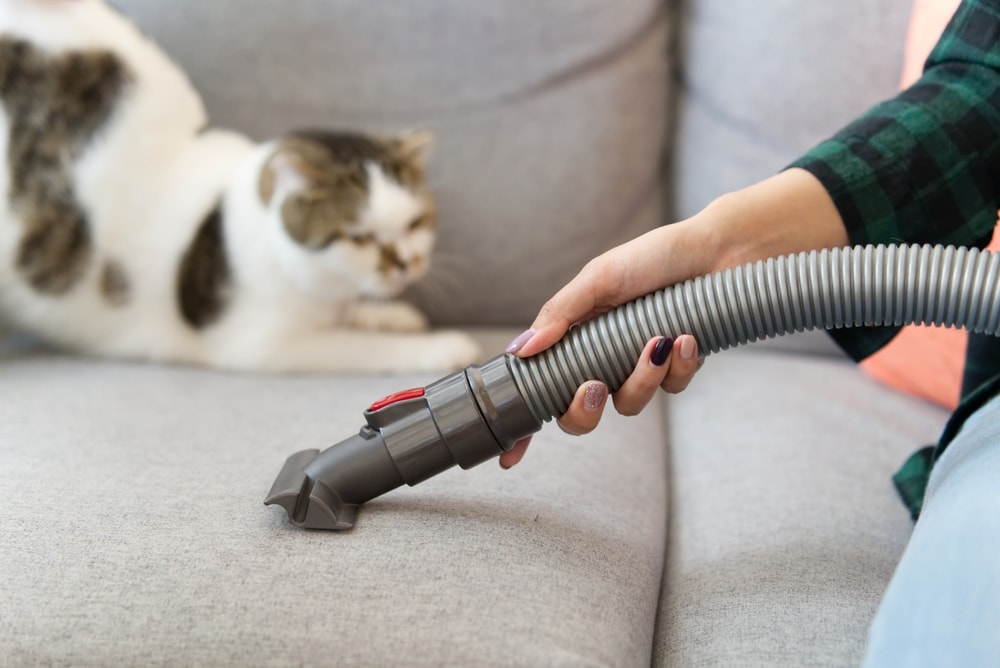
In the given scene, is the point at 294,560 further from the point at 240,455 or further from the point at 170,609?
the point at 240,455

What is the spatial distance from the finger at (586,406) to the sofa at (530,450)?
0.12 meters

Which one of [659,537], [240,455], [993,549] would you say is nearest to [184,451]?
[240,455]

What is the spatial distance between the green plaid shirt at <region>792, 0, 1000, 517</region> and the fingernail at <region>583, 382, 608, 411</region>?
12.3 inches

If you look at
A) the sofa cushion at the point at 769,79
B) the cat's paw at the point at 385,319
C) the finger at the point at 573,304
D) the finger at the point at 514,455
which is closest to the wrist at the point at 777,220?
the finger at the point at 573,304

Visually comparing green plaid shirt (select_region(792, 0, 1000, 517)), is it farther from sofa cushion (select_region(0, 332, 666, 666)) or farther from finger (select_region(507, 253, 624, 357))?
sofa cushion (select_region(0, 332, 666, 666))

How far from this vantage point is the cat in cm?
115

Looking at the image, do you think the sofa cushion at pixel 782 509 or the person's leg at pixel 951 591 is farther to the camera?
the sofa cushion at pixel 782 509

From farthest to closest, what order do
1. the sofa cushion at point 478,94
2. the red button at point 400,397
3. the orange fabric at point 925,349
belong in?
the sofa cushion at point 478,94 → the orange fabric at point 925,349 → the red button at point 400,397

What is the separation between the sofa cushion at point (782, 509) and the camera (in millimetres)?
722

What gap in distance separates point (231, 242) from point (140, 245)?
0.13 metres

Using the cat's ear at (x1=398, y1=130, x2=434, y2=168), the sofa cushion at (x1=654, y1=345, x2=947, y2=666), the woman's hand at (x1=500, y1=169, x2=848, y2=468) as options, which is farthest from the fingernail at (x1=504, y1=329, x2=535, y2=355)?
the cat's ear at (x1=398, y1=130, x2=434, y2=168)

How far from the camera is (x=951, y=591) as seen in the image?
0.55 metres

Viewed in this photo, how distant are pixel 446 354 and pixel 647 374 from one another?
52cm

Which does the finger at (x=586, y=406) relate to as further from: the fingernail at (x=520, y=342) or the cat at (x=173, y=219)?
the cat at (x=173, y=219)
